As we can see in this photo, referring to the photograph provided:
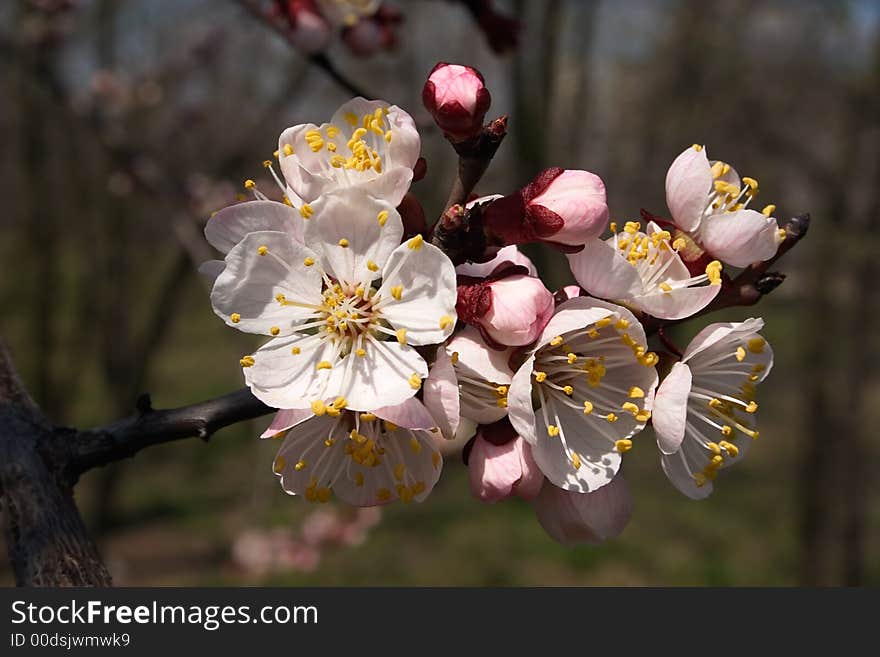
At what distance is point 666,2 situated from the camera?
7891mm

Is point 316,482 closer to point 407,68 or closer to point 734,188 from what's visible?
point 734,188

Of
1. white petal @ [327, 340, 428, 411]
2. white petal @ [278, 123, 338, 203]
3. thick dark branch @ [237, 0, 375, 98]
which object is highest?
thick dark branch @ [237, 0, 375, 98]

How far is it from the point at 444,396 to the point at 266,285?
12.2 inches

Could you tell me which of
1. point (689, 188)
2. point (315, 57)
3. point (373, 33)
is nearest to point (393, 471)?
point (689, 188)

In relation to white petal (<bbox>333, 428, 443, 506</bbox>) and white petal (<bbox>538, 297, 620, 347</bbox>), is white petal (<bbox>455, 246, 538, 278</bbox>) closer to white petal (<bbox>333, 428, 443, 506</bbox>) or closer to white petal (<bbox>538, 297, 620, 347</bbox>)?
white petal (<bbox>538, 297, 620, 347</bbox>)

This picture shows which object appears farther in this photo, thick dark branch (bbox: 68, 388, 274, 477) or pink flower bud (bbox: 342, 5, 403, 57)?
pink flower bud (bbox: 342, 5, 403, 57)

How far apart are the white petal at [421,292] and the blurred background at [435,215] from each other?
1504mm

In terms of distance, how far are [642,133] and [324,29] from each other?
23.9 ft

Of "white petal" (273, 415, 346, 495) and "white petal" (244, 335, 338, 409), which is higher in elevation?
"white petal" (244, 335, 338, 409)

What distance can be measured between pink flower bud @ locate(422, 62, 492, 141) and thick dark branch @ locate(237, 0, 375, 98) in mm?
992

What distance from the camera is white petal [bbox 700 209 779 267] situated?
43.4 inches

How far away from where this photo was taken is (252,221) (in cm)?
111

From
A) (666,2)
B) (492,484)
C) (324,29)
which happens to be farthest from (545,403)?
(666,2)

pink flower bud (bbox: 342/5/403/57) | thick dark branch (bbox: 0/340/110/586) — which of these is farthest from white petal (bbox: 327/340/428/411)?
pink flower bud (bbox: 342/5/403/57)
